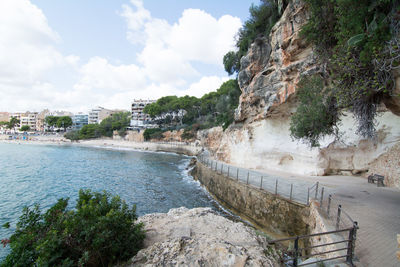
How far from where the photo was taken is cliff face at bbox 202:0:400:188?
39.3ft

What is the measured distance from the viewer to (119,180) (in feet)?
64.5

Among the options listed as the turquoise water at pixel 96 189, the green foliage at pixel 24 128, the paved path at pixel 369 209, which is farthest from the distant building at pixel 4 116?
the paved path at pixel 369 209

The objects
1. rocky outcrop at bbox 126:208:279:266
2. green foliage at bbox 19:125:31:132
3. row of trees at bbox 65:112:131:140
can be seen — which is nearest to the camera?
rocky outcrop at bbox 126:208:279:266

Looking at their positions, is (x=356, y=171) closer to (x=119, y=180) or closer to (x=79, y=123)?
(x=119, y=180)

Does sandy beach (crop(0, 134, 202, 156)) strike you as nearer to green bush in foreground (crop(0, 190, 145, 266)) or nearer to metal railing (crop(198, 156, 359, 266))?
metal railing (crop(198, 156, 359, 266))

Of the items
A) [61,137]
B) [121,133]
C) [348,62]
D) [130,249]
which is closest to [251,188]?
[348,62]

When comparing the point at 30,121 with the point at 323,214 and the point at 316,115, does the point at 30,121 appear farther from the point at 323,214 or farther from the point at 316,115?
the point at 323,214

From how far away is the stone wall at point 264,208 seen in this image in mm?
7715

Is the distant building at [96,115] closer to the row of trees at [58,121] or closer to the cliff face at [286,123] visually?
the row of trees at [58,121]

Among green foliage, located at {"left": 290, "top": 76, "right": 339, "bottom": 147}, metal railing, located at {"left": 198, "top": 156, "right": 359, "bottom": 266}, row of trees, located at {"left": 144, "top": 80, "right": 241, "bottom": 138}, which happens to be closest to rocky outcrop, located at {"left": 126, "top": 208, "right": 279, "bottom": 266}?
metal railing, located at {"left": 198, "top": 156, "right": 359, "bottom": 266}

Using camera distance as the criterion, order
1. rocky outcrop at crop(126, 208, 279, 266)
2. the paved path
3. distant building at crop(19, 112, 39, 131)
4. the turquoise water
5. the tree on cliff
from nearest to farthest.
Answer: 1. rocky outcrop at crop(126, 208, 279, 266)
2. the paved path
3. the tree on cliff
4. the turquoise water
5. distant building at crop(19, 112, 39, 131)

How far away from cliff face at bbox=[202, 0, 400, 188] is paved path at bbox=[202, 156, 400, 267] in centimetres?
184

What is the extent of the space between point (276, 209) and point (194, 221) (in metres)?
4.54

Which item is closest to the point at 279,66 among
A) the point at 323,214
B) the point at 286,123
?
the point at 286,123
